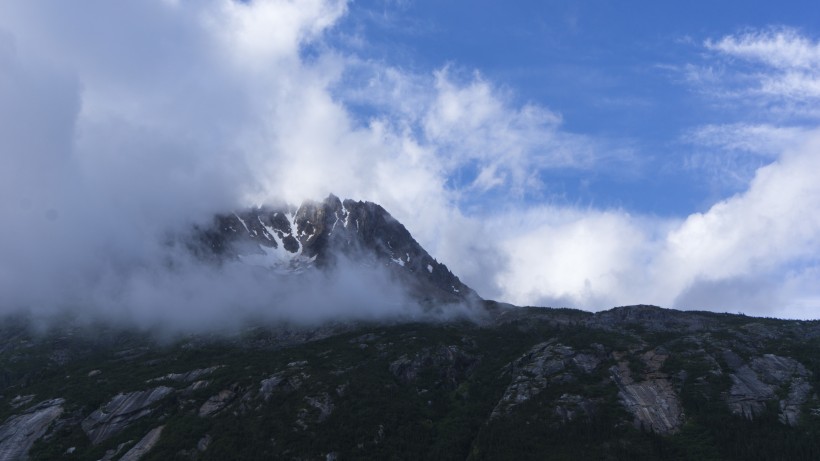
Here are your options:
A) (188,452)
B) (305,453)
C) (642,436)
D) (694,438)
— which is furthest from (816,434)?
(188,452)

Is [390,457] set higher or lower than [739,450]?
lower

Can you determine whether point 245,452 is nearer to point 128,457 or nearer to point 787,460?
point 128,457

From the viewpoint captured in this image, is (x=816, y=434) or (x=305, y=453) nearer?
(x=816, y=434)

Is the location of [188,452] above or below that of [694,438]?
below

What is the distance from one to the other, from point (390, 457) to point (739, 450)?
108m

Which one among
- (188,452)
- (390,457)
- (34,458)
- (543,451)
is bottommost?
(34,458)

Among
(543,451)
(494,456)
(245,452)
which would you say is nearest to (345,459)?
(245,452)

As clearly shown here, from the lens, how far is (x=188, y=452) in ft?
647

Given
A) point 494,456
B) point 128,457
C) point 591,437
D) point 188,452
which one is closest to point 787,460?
point 591,437

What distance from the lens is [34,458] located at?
655ft

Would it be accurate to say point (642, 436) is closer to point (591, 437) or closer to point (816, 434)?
point (591, 437)

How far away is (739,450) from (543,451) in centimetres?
5811

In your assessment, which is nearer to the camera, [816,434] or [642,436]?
[816,434]

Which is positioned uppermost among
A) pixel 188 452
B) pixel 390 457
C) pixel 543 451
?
pixel 543 451
